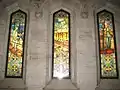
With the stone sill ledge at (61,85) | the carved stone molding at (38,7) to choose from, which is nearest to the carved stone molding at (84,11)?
the carved stone molding at (38,7)

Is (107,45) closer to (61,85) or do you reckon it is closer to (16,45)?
(61,85)

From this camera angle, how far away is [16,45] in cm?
757

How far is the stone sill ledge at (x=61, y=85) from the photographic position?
677 centimetres

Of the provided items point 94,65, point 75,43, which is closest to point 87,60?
point 94,65

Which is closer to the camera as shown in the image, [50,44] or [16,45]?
[50,44]

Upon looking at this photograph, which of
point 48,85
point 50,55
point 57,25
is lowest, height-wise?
point 48,85

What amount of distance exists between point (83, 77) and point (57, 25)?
88.9 inches

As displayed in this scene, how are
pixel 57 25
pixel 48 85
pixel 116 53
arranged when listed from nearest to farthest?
pixel 48 85
pixel 116 53
pixel 57 25

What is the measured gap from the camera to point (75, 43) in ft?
24.1

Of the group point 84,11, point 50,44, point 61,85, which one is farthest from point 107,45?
point 61,85

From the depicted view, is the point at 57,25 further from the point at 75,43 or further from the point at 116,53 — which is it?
the point at 116,53

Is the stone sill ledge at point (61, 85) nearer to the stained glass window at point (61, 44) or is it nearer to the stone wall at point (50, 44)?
the stone wall at point (50, 44)

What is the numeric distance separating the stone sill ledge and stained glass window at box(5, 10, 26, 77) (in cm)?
115

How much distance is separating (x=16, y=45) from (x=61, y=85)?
2.26m
